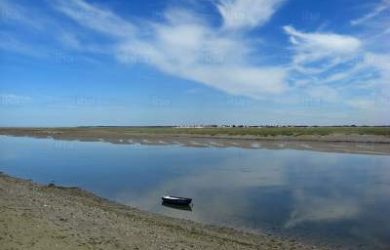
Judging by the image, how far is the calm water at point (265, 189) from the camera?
19516 mm

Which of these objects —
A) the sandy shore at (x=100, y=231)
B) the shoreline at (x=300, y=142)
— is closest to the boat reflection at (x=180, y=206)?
the sandy shore at (x=100, y=231)

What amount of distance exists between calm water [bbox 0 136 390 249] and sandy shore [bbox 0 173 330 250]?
2210 mm

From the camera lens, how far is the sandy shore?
41.8ft

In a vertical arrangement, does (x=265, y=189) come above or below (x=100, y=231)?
below

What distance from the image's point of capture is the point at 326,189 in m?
29.8

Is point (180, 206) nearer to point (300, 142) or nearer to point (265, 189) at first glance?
point (265, 189)

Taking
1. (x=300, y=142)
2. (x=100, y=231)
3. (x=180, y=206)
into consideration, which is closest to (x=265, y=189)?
(x=180, y=206)

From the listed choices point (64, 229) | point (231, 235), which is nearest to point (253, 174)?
point (231, 235)

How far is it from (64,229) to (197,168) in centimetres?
2876

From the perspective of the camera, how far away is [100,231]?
14.5 meters

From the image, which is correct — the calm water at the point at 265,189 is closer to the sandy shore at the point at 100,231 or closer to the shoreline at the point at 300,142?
the sandy shore at the point at 100,231

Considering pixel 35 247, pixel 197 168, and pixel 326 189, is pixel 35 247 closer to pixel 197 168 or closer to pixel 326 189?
pixel 326 189

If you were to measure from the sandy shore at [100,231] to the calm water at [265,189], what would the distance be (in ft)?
7.25

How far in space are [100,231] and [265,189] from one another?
658 inches
